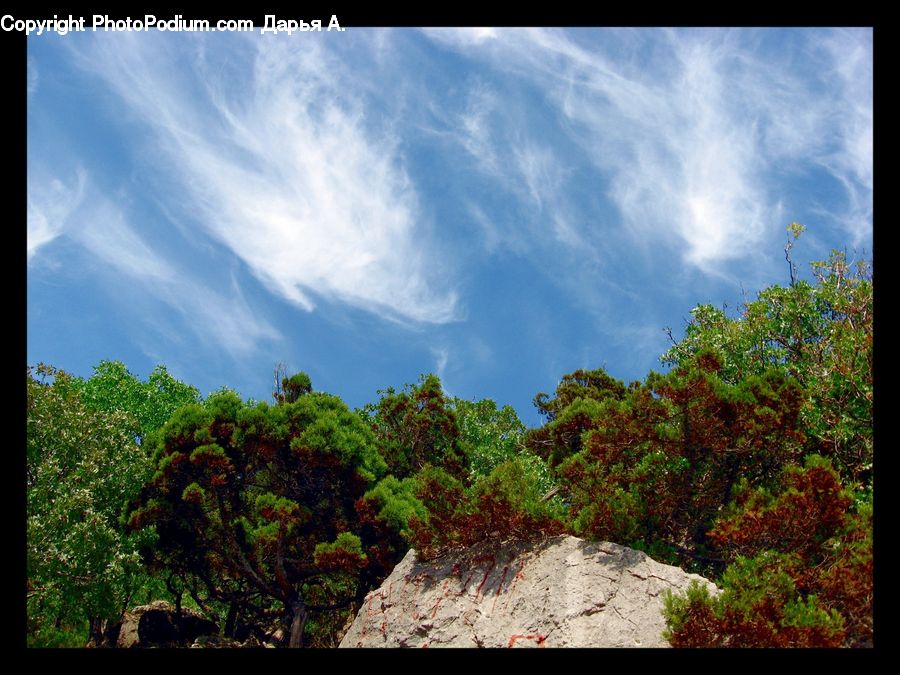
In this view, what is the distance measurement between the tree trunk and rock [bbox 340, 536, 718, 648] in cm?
464

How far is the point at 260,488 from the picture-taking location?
20078 millimetres

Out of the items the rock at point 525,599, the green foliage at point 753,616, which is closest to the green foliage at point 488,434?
the rock at point 525,599

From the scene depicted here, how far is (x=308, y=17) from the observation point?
10594mm

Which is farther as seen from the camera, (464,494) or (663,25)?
(464,494)

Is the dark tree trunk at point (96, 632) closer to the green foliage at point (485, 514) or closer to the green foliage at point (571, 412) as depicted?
the green foliage at point (485, 514)

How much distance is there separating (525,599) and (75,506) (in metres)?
10.9

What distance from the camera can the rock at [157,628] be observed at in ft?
66.1

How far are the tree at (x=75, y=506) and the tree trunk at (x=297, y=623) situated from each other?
13.7 feet

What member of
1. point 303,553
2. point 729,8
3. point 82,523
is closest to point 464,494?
point 303,553

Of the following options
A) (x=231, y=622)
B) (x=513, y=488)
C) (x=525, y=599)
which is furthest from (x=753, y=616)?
(x=231, y=622)

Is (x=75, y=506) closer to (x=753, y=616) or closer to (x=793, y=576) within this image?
(x=753, y=616)
